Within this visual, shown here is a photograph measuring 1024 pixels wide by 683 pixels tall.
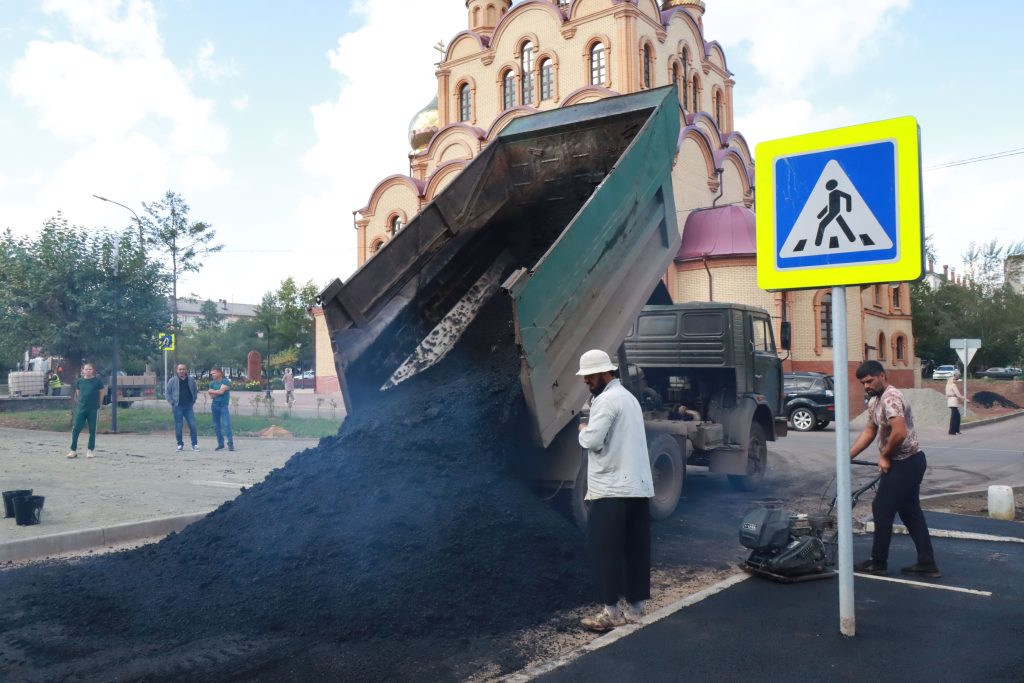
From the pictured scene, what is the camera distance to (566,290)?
6.34 metres

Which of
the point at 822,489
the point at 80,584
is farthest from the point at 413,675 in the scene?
the point at 822,489

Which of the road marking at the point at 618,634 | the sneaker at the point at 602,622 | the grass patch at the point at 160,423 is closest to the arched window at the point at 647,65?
the grass patch at the point at 160,423

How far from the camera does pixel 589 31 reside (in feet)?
111

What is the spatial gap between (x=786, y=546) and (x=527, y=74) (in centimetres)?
3394

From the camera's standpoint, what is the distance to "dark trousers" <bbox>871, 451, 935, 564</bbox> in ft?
19.6

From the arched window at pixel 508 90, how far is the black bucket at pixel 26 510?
32.8 metres

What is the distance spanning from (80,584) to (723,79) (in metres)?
40.2

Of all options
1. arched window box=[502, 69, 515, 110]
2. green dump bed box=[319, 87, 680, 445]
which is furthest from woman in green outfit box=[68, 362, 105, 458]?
arched window box=[502, 69, 515, 110]

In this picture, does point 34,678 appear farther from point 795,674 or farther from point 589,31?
point 589,31

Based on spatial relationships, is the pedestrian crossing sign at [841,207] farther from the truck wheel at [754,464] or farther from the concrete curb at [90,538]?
the concrete curb at [90,538]

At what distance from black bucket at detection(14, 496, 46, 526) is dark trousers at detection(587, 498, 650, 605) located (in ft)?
18.7

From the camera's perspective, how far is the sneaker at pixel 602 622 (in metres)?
4.75

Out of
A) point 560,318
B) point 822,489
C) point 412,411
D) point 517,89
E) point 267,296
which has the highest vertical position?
point 517,89

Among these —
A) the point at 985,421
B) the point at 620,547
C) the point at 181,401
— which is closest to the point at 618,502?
the point at 620,547
